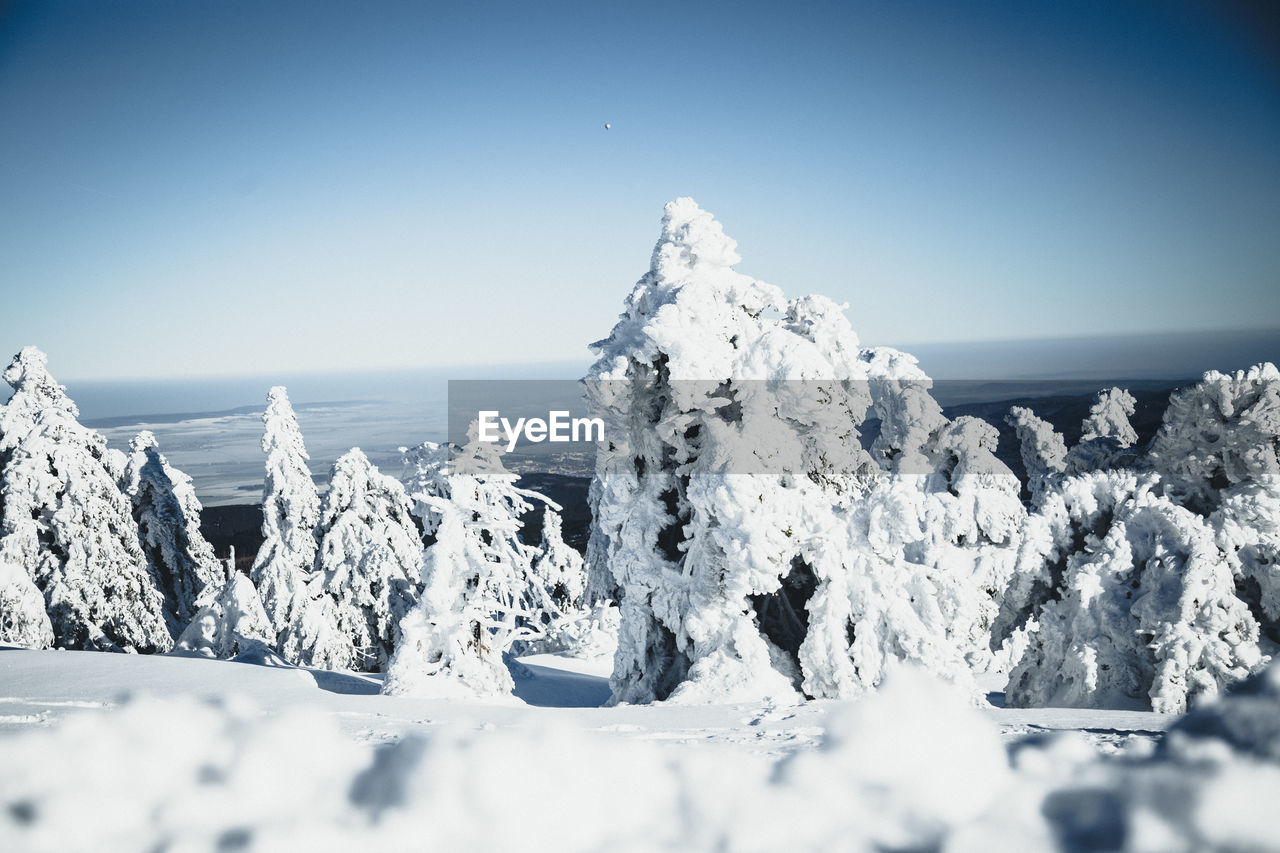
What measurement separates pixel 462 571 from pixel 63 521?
12408 mm

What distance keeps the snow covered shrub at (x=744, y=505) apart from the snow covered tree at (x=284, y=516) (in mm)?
11807

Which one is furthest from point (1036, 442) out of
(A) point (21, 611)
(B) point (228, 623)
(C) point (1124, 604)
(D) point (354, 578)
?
(A) point (21, 611)

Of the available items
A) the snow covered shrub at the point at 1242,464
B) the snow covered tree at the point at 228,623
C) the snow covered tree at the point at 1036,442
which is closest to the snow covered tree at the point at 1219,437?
the snow covered shrub at the point at 1242,464

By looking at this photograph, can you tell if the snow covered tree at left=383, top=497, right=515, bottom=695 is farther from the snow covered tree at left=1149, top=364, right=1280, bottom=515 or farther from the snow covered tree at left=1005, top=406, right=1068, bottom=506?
the snow covered tree at left=1005, top=406, right=1068, bottom=506

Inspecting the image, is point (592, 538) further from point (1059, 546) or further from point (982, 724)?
point (982, 724)

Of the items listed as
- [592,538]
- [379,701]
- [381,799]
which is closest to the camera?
[381,799]

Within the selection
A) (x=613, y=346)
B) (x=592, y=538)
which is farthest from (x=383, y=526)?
(x=613, y=346)

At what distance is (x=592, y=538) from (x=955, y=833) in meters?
14.3

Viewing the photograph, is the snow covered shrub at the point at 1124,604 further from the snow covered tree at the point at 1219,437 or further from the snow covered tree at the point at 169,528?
the snow covered tree at the point at 169,528

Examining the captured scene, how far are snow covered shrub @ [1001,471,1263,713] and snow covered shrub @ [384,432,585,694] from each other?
28.8ft

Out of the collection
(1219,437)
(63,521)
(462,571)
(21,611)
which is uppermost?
(1219,437)

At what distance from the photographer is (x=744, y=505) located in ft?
33.9

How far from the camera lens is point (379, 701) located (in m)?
6.96

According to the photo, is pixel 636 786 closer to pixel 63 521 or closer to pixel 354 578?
pixel 354 578
